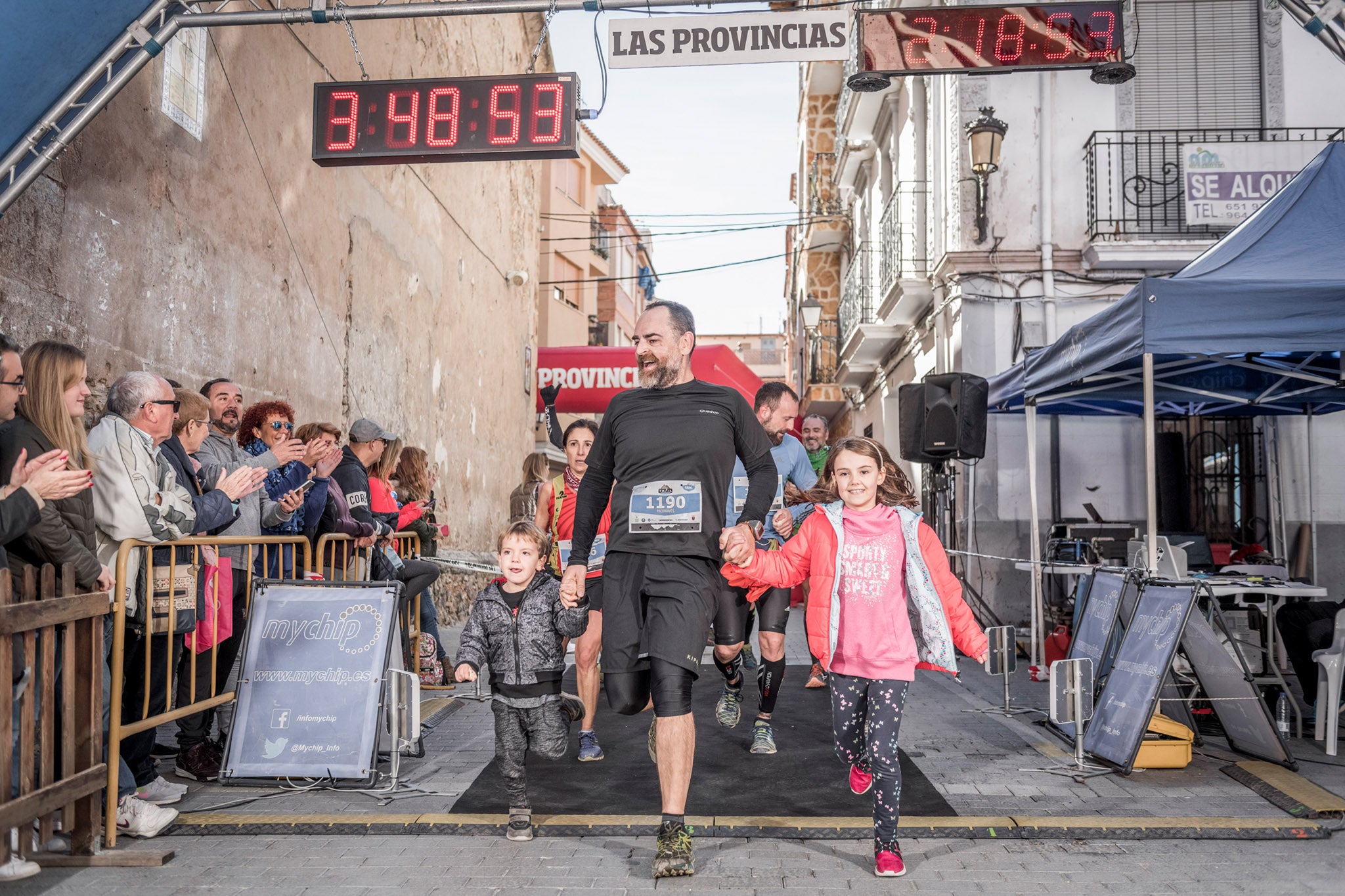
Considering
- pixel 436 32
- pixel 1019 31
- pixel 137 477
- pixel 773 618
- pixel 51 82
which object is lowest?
pixel 773 618

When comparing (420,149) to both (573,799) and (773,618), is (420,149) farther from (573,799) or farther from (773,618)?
(573,799)

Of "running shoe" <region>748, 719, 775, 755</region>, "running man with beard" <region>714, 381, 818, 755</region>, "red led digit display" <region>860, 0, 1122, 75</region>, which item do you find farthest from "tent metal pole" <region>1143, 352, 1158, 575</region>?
"running shoe" <region>748, 719, 775, 755</region>

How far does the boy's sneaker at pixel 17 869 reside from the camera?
393cm

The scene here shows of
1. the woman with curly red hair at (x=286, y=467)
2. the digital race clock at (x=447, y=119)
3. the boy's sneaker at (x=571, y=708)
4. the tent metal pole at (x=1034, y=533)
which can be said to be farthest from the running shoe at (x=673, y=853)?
the tent metal pole at (x=1034, y=533)

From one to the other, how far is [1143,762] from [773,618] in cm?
201

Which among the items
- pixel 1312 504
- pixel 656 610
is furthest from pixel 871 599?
pixel 1312 504

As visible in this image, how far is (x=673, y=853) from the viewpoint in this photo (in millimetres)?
4074

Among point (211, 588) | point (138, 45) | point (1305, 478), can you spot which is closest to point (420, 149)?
point (138, 45)

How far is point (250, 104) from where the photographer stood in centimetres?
887

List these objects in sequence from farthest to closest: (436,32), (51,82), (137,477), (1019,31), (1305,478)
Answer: (436,32)
(1305,478)
(1019,31)
(51,82)
(137,477)

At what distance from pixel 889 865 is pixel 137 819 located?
9.77ft

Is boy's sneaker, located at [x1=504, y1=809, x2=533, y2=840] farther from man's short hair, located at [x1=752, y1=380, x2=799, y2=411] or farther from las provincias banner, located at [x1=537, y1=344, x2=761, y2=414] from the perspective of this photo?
las provincias banner, located at [x1=537, y1=344, x2=761, y2=414]

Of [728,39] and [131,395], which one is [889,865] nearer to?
[131,395]

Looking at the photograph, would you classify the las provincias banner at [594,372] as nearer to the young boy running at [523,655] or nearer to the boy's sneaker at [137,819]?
the young boy running at [523,655]
